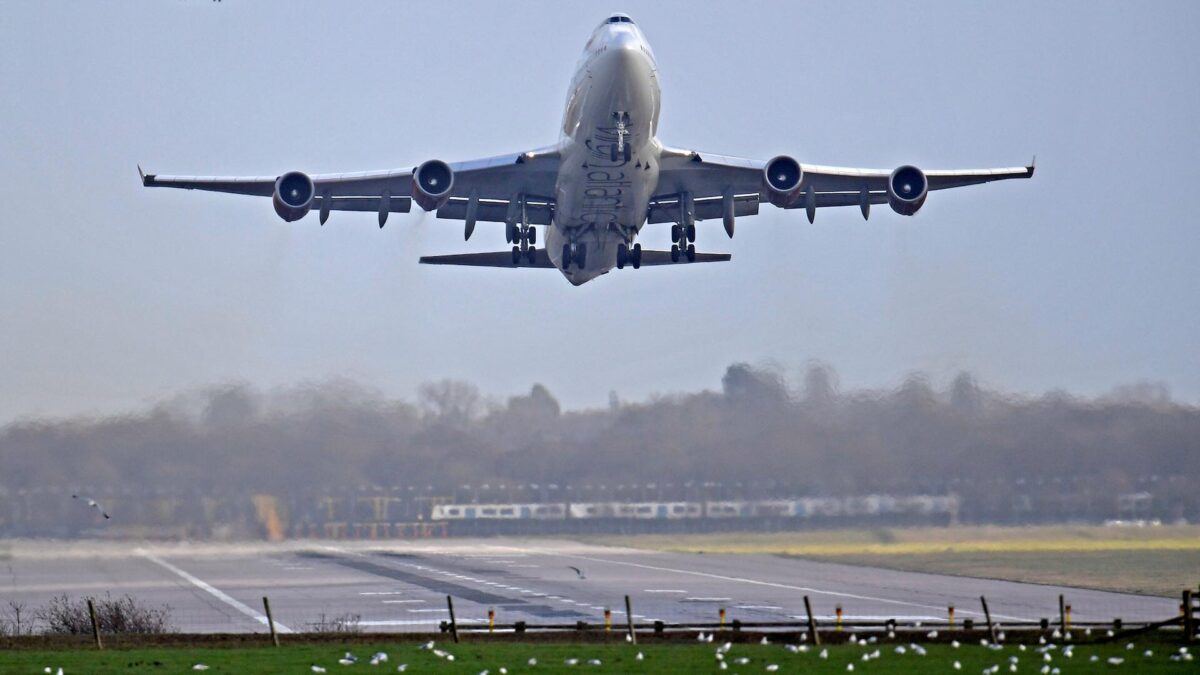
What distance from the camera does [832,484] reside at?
1874 inches

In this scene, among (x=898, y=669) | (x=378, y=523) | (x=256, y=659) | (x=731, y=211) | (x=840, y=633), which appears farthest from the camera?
(x=378, y=523)

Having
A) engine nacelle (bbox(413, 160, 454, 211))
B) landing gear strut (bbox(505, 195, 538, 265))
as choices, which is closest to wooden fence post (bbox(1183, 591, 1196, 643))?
engine nacelle (bbox(413, 160, 454, 211))

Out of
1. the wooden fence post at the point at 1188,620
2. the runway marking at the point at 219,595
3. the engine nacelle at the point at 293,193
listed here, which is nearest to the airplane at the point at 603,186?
the engine nacelle at the point at 293,193

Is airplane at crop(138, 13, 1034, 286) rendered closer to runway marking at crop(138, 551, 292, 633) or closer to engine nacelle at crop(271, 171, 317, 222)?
engine nacelle at crop(271, 171, 317, 222)

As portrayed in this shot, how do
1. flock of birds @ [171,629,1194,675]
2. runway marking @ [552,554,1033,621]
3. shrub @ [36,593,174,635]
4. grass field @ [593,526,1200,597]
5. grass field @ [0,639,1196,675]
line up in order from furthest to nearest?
grass field @ [593,526,1200,597]
runway marking @ [552,554,1033,621]
shrub @ [36,593,174,635]
grass field @ [0,639,1196,675]
flock of birds @ [171,629,1194,675]

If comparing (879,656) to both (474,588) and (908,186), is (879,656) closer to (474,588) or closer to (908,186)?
(908,186)

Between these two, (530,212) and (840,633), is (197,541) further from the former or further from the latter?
(840,633)

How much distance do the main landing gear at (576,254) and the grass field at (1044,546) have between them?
33.6 ft

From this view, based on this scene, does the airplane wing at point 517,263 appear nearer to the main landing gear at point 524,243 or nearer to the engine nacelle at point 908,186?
the main landing gear at point 524,243

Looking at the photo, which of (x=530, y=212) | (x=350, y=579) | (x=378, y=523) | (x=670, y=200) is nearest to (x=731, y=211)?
(x=670, y=200)

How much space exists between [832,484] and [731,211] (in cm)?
998

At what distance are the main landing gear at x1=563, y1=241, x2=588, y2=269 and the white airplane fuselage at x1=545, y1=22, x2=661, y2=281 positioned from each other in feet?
0.45

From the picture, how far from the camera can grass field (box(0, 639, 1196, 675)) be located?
77.6 ft

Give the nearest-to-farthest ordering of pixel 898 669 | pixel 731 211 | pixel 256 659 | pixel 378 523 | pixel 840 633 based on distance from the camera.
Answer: pixel 898 669 → pixel 256 659 → pixel 840 633 → pixel 731 211 → pixel 378 523
